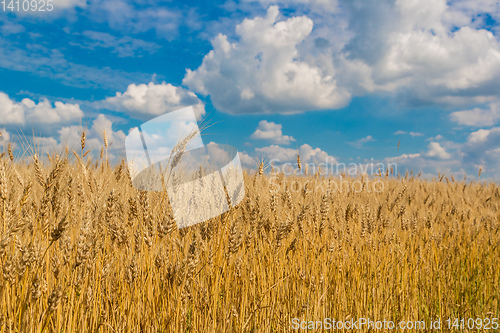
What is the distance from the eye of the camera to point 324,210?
2732 millimetres

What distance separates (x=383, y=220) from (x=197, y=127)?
2785 mm

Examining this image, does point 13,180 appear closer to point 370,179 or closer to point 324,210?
point 324,210

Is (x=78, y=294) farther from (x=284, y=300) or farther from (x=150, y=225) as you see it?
(x=284, y=300)

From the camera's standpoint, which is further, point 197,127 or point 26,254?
point 197,127

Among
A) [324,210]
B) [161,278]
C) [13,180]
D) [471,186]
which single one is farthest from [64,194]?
[471,186]

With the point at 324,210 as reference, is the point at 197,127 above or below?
above

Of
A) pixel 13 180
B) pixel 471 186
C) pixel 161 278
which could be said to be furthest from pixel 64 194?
pixel 471 186

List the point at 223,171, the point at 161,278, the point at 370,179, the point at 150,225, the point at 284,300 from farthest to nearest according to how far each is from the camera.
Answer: the point at 370,179
the point at 223,171
the point at 284,300
the point at 161,278
the point at 150,225

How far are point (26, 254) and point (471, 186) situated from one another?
1416 cm

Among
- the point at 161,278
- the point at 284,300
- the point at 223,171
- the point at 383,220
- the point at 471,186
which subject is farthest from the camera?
the point at 471,186

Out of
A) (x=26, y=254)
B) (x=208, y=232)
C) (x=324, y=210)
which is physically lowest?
(x=26, y=254)

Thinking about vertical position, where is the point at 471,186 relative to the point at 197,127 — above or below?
above

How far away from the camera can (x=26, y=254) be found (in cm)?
124

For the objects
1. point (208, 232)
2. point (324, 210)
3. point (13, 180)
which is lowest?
point (208, 232)
